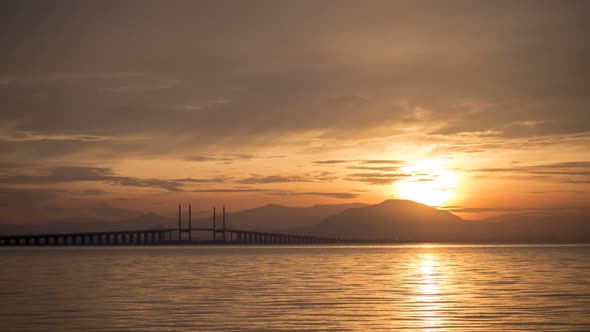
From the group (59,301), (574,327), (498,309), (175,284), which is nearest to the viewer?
(574,327)

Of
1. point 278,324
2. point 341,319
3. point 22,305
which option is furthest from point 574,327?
point 22,305

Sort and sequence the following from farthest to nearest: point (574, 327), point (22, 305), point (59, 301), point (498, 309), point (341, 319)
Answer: point (59, 301), point (22, 305), point (498, 309), point (341, 319), point (574, 327)

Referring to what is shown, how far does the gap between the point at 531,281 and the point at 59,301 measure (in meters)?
27.4

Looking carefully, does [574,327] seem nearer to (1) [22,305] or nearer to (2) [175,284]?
(1) [22,305]

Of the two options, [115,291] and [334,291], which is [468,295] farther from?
[115,291]

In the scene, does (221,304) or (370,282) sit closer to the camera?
(221,304)

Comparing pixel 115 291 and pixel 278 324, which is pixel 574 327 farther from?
pixel 115 291

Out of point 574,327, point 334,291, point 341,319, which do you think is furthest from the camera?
point 334,291

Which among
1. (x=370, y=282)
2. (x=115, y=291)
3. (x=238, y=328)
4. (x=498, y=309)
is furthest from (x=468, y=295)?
(x=115, y=291)

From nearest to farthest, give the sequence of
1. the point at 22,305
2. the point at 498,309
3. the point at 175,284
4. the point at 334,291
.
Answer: the point at 498,309 → the point at 22,305 → the point at 334,291 → the point at 175,284

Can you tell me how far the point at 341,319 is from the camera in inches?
1083

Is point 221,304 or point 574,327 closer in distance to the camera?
point 574,327

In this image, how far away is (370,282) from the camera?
4691 cm

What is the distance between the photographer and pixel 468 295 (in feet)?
120
